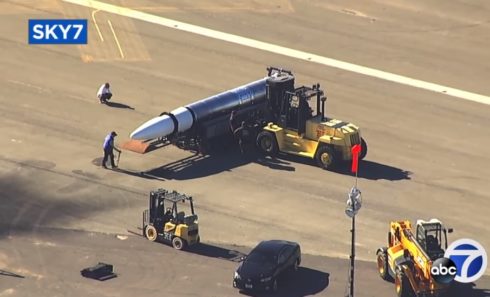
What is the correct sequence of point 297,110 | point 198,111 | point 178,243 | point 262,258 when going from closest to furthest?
point 262,258, point 178,243, point 297,110, point 198,111

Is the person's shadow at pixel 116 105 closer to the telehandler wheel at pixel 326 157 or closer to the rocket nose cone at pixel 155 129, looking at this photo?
the rocket nose cone at pixel 155 129

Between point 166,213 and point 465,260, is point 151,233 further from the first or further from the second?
point 465,260

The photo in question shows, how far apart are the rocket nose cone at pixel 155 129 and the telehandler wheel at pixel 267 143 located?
4.40 metres

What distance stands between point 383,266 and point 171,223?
8.95 meters

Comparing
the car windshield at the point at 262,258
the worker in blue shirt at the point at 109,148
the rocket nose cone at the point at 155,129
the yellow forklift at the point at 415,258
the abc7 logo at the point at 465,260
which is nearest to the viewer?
the abc7 logo at the point at 465,260

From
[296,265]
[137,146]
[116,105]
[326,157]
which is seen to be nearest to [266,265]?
[296,265]

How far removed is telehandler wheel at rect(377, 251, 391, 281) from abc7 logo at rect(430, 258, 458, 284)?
374 cm

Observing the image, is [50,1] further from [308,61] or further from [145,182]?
[145,182]

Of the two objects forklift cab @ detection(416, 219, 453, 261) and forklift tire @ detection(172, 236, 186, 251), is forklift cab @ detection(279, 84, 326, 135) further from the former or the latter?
forklift cab @ detection(416, 219, 453, 261)

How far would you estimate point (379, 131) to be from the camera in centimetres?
6988

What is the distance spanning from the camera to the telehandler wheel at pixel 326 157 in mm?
63656

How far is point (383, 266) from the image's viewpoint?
52.6 meters

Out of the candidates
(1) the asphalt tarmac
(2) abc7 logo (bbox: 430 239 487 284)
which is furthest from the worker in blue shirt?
(2) abc7 logo (bbox: 430 239 487 284)

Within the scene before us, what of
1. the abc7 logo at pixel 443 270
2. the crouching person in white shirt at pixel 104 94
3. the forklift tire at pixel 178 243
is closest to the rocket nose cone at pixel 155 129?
the crouching person in white shirt at pixel 104 94
